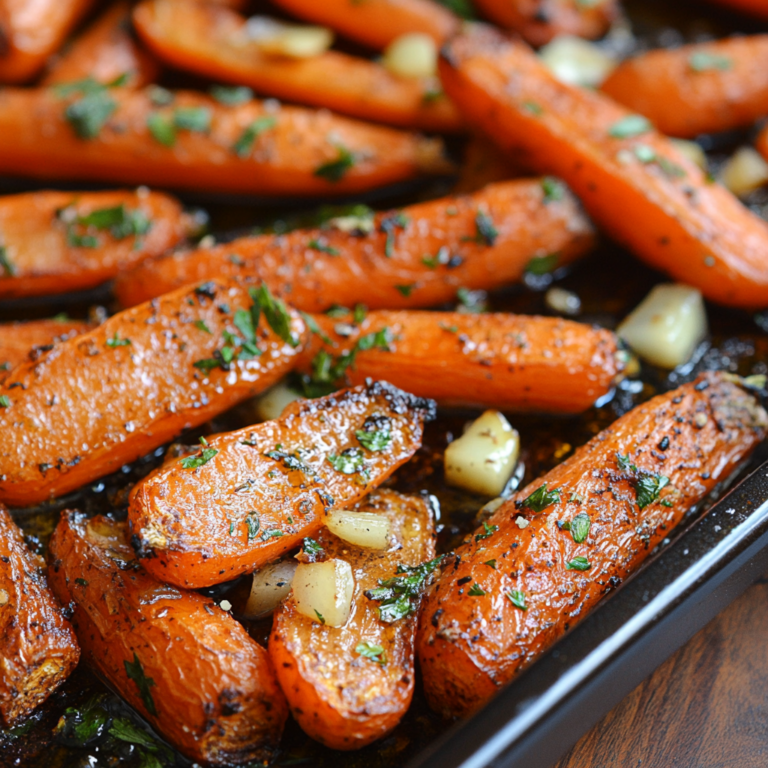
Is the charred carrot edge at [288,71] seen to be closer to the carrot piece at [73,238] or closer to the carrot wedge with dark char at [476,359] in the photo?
the carrot piece at [73,238]

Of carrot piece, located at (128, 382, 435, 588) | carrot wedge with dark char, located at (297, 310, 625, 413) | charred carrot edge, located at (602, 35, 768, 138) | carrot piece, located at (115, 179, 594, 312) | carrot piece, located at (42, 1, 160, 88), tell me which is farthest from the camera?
carrot piece, located at (42, 1, 160, 88)

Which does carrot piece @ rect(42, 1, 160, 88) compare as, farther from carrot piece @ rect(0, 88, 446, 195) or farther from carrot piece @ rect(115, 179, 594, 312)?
carrot piece @ rect(115, 179, 594, 312)

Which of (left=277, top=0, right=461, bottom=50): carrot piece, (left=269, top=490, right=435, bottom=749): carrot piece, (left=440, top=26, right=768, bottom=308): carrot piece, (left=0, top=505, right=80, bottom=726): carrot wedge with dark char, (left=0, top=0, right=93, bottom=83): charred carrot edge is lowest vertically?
(left=0, top=505, right=80, bottom=726): carrot wedge with dark char

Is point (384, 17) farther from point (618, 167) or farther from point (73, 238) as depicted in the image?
point (73, 238)

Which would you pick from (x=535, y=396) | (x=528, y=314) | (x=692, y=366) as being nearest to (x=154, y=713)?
(x=535, y=396)

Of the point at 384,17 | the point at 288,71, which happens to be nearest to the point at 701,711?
the point at 288,71

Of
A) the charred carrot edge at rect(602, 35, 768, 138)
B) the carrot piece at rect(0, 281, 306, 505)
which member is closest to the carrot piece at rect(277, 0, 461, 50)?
the charred carrot edge at rect(602, 35, 768, 138)

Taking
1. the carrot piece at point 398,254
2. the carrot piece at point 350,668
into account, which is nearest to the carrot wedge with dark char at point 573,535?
the carrot piece at point 350,668
